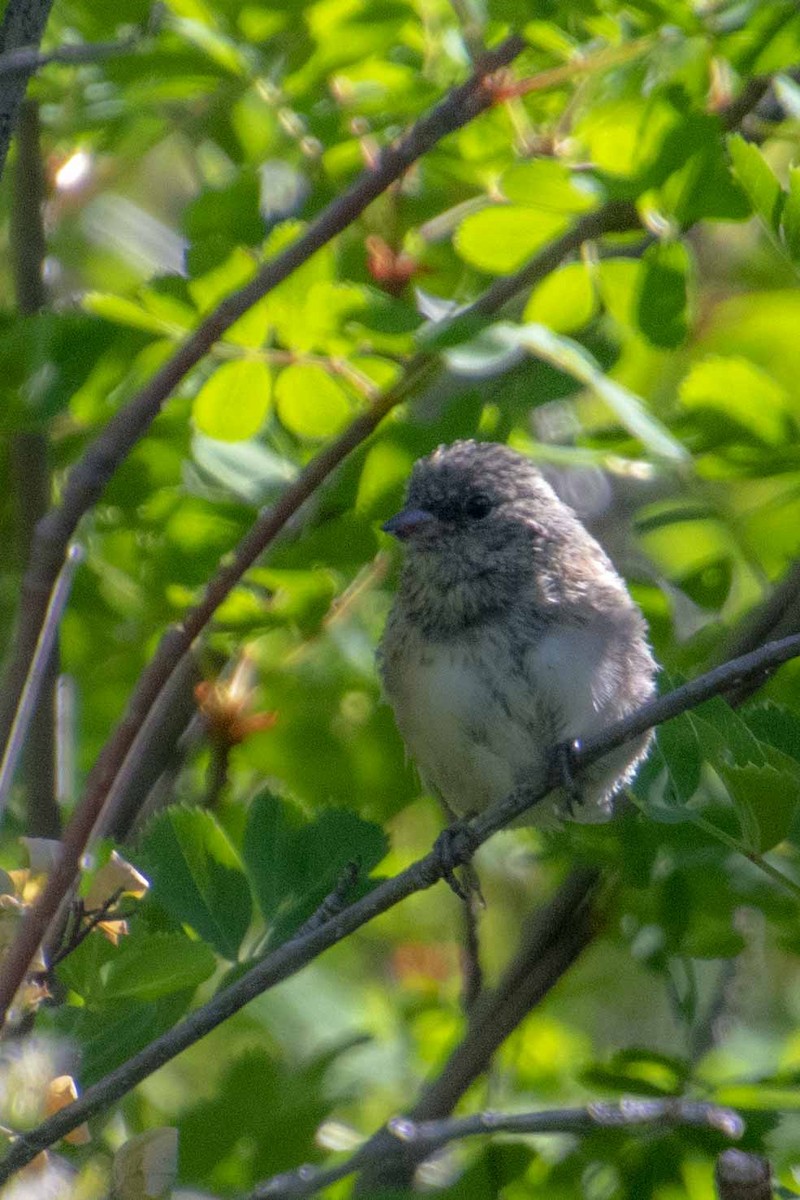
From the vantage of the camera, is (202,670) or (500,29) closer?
(500,29)

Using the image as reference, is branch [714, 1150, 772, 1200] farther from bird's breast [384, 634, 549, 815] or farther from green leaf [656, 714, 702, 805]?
bird's breast [384, 634, 549, 815]

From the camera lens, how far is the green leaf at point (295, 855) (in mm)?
2797

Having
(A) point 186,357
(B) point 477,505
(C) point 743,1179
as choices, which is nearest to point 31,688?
(A) point 186,357

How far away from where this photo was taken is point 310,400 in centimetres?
332

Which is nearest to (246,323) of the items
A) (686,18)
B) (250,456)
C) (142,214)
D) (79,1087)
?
(250,456)

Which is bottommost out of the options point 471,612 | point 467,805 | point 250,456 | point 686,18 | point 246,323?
point 467,805

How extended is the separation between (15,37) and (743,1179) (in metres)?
1.79

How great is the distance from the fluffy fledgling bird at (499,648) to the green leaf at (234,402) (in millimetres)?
467

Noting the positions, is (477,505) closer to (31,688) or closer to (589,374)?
(589,374)

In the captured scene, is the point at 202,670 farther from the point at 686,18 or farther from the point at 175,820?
the point at 686,18

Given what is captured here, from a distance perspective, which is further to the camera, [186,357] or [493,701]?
[493,701]

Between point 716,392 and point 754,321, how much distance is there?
23.7 inches

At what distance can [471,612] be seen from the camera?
3875 mm

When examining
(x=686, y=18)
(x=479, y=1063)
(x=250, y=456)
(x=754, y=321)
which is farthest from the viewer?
(x=754, y=321)
